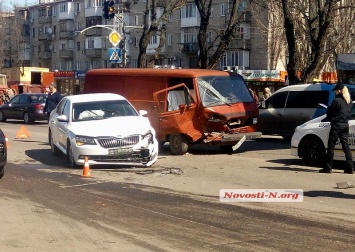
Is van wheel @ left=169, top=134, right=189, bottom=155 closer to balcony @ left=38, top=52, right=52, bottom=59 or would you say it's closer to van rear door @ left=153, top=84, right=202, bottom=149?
van rear door @ left=153, top=84, right=202, bottom=149

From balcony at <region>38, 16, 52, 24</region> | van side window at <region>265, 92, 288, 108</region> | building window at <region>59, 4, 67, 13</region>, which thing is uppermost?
building window at <region>59, 4, 67, 13</region>

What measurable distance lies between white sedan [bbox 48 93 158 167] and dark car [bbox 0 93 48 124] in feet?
58.5

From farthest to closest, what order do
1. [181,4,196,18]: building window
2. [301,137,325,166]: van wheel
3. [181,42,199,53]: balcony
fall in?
[181,4,196,18]: building window, [181,42,199,53]: balcony, [301,137,325,166]: van wheel

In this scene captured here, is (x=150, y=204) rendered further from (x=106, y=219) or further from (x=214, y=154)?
(x=214, y=154)

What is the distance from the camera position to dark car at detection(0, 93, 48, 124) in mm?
33531

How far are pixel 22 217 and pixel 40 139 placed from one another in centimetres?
1443

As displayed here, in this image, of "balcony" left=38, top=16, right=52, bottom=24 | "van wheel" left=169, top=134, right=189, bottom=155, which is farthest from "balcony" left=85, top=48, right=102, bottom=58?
"van wheel" left=169, top=134, right=189, bottom=155

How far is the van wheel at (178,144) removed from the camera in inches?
695

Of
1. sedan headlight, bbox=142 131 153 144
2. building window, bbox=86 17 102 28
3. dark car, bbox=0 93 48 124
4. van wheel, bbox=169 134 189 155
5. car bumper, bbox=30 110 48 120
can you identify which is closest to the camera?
sedan headlight, bbox=142 131 153 144

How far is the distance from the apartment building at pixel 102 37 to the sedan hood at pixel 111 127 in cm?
3249

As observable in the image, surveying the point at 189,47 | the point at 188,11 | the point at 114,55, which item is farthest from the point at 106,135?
the point at 188,11

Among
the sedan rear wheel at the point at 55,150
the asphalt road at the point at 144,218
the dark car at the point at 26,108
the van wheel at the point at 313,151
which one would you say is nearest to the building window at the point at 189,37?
the dark car at the point at 26,108

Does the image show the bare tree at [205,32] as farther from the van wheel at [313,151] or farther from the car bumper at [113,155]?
the car bumper at [113,155]

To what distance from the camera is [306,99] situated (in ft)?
68.5
